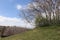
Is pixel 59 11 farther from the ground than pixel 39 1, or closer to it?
closer to it

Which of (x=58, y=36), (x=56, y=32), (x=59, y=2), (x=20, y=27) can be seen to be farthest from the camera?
(x=20, y=27)

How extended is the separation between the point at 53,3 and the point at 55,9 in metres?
1.25

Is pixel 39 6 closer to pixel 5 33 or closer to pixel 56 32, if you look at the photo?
pixel 5 33

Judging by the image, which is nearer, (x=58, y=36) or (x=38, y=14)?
(x=58, y=36)

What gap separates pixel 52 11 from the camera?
32.1 metres

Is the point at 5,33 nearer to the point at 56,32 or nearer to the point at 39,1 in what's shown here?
the point at 39,1

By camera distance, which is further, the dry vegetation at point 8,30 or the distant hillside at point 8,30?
the distant hillside at point 8,30

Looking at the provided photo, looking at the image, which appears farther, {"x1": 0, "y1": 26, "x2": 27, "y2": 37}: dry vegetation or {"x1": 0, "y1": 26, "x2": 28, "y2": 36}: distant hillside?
{"x1": 0, "y1": 26, "x2": 28, "y2": 36}: distant hillside

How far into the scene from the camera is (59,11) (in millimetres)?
31469

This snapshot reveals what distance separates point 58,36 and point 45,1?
17.1 meters

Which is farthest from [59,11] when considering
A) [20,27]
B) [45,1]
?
[20,27]

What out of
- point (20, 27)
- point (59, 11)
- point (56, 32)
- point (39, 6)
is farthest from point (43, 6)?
point (56, 32)

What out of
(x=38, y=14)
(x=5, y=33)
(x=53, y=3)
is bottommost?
(x=5, y=33)

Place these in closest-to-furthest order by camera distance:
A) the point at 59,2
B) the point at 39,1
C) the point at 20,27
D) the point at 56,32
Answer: the point at 56,32, the point at 59,2, the point at 39,1, the point at 20,27
